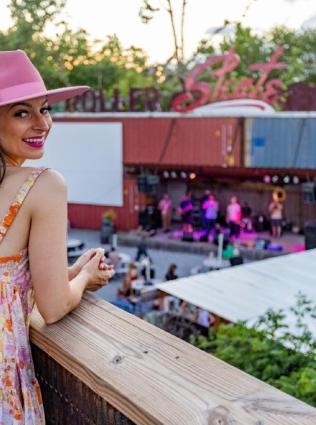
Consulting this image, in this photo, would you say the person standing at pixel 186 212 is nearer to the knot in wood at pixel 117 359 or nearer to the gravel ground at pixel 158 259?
the gravel ground at pixel 158 259

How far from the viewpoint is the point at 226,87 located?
17922mm

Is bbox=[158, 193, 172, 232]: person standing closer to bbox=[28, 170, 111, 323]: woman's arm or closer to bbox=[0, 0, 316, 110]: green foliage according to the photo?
bbox=[0, 0, 316, 110]: green foliage

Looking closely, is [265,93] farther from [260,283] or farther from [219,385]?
[219,385]

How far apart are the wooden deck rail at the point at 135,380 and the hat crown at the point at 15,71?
0.54m

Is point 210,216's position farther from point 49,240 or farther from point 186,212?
point 49,240

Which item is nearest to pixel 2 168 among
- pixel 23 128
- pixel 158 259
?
pixel 23 128

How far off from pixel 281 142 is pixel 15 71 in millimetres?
16280

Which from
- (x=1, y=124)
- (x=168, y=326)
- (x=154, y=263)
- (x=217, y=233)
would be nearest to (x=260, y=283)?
(x=168, y=326)

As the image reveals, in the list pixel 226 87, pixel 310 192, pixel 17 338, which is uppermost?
pixel 226 87

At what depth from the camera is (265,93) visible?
1772 centimetres

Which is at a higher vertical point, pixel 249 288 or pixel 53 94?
pixel 53 94

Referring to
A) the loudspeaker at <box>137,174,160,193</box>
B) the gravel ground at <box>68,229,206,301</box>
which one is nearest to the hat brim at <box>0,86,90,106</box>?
the gravel ground at <box>68,229,206,301</box>

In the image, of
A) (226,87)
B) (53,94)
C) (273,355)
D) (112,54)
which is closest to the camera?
(53,94)

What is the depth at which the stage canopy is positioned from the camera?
7.25m
